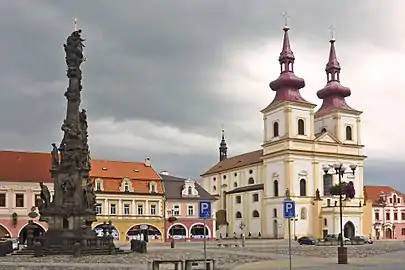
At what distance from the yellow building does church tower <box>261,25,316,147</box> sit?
20686mm

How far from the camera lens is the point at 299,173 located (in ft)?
284

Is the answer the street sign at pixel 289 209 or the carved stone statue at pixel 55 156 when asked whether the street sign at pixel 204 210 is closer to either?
the street sign at pixel 289 209

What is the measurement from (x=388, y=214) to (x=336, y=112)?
31.3 m

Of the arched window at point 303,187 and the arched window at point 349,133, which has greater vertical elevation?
the arched window at point 349,133

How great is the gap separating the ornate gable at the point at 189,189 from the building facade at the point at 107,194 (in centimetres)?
343

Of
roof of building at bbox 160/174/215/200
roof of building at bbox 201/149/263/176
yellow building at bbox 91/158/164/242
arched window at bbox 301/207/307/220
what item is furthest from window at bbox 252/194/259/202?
yellow building at bbox 91/158/164/242

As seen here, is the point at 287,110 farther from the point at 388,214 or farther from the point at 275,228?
the point at 388,214

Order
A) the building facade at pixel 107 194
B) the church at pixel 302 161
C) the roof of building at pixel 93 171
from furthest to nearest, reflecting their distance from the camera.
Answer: the church at pixel 302 161, the roof of building at pixel 93 171, the building facade at pixel 107 194

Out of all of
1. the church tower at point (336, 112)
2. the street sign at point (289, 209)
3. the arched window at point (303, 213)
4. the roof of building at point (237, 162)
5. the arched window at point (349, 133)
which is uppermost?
the church tower at point (336, 112)

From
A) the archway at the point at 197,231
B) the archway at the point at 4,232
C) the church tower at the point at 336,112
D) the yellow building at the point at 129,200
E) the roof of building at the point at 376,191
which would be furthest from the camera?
the roof of building at the point at 376,191

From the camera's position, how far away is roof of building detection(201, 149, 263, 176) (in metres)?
101

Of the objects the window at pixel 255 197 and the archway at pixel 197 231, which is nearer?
the archway at pixel 197 231

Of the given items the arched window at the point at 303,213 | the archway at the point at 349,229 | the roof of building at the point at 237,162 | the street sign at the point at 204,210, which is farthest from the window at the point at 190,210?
the street sign at the point at 204,210

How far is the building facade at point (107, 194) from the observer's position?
66750 millimetres
